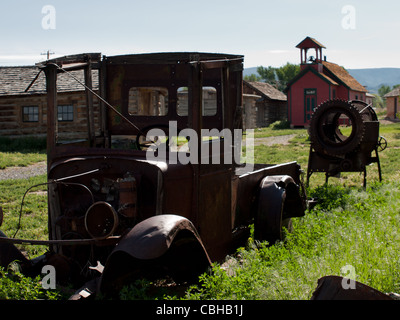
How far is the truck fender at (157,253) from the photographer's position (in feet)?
10.6

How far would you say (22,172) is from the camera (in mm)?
13773

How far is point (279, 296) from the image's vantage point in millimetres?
3666

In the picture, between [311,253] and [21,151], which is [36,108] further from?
[311,253]

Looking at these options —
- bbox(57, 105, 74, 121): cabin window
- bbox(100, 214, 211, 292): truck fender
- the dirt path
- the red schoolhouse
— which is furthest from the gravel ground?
the red schoolhouse

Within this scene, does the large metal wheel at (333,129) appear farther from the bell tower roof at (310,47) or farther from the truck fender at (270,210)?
the bell tower roof at (310,47)

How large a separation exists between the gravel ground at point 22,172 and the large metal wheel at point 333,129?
24.7 feet

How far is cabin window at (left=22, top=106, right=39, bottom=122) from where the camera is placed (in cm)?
2161

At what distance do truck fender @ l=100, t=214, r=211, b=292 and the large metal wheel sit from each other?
21.3 ft

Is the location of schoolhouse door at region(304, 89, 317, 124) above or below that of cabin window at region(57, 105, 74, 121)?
above

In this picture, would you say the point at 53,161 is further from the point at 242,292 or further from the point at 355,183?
the point at 355,183

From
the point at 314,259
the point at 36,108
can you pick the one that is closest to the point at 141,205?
the point at 314,259

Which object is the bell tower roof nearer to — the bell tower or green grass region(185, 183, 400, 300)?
the bell tower

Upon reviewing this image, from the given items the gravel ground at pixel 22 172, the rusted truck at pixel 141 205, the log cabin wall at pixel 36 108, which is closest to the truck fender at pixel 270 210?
the rusted truck at pixel 141 205
